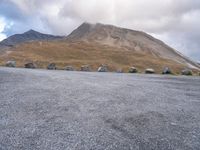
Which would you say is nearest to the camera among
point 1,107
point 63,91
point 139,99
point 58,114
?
point 58,114

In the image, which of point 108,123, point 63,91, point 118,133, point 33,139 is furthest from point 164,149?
point 63,91

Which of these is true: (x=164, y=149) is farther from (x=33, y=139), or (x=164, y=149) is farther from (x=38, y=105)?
(x=38, y=105)

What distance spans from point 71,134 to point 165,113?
481 centimetres

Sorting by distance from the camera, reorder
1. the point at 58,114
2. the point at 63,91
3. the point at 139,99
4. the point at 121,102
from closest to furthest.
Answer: the point at 58,114
the point at 121,102
the point at 139,99
the point at 63,91

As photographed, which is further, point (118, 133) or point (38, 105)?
point (38, 105)

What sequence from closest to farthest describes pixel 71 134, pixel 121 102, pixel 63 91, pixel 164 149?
pixel 164 149, pixel 71 134, pixel 121 102, pixel 63 91

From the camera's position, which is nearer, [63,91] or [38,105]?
[38,105]

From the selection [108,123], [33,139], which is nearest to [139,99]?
[108,123]

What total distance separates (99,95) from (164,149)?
760 centimetres

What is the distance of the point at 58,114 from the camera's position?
11.0m

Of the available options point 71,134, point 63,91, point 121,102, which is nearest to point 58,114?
point 71,134

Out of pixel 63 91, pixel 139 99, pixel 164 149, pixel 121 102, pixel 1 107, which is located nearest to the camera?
pixel 164 149

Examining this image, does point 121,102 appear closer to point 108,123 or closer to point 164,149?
point 108,123

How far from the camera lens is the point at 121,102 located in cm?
1401
